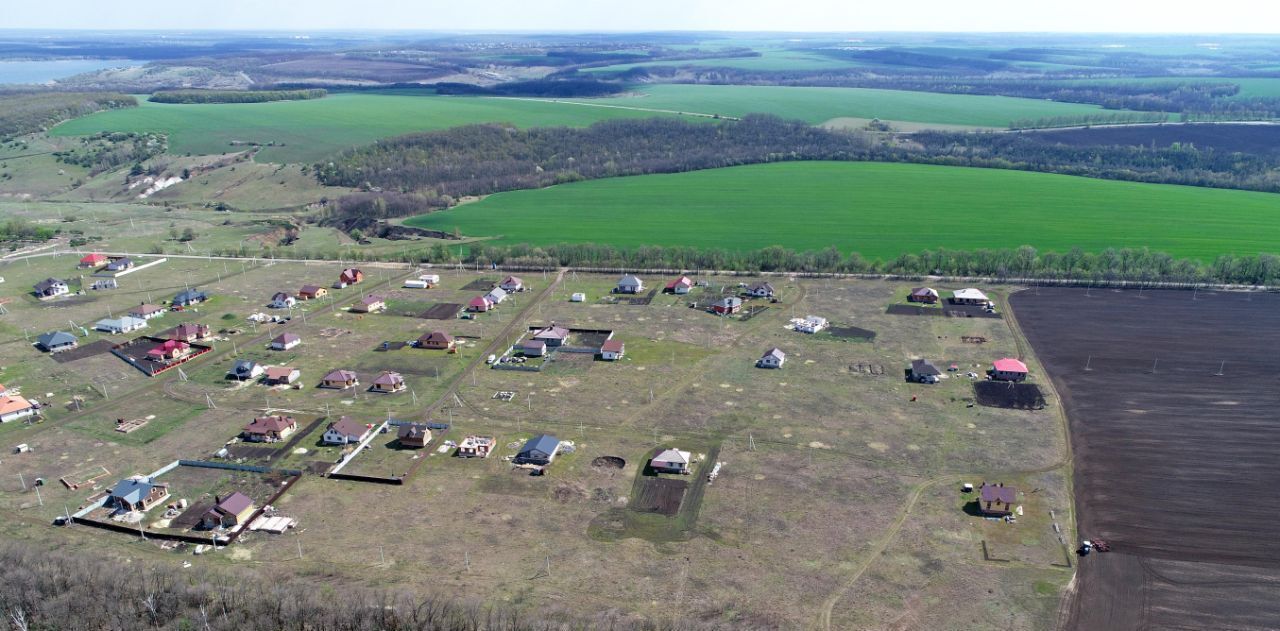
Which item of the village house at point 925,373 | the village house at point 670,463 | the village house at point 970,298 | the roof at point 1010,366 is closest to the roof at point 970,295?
the village house at point 970,298

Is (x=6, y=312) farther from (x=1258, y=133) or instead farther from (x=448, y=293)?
(x=1258, y=133)

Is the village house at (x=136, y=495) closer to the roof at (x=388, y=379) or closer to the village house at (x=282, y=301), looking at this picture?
the roof at (x=388, y=379)

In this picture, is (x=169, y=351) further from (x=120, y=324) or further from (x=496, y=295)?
(x=496, y=295)

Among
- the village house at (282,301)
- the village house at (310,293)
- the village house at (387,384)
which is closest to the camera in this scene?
the village house at (387,384)

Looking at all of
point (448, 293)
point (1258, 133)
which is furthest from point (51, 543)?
point (1258, 133)

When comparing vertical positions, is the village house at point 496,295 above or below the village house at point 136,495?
above

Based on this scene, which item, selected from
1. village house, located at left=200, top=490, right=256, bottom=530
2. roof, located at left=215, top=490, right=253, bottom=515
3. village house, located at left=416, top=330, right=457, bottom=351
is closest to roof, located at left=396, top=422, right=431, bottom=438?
roof, located at left=215, top=490, right=253, bottom=515
